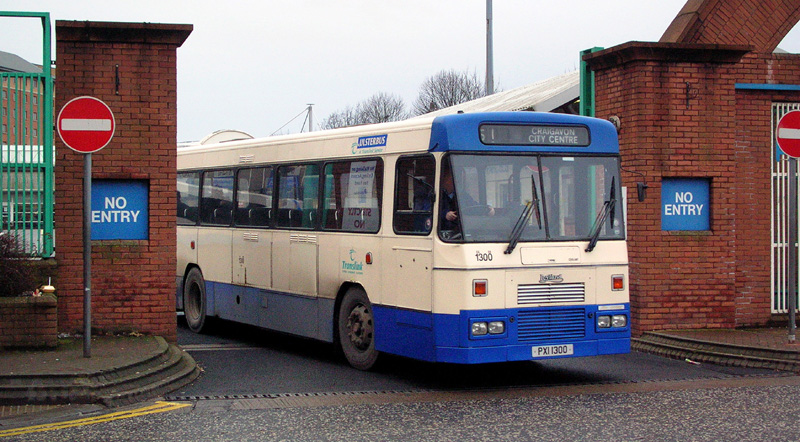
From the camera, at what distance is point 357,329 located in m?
11.8

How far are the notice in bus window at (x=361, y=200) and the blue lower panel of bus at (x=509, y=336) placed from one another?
1.15 metres

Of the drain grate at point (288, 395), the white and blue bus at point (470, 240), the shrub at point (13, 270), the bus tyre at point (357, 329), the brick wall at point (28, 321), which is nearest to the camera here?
the drain grate at point (288, 395)

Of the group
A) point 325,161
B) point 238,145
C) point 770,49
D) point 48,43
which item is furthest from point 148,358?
point 770,49

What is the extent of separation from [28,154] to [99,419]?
4.77 m

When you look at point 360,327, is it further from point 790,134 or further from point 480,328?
point 790,134

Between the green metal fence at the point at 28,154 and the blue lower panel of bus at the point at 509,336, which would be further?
the green metal fence at the point at 28,154

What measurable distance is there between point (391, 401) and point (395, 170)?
2.64 metres

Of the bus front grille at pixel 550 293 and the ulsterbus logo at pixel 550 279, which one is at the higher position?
the ulsterbus logo at pixel 550 279

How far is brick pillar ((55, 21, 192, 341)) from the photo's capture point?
12.6 metres

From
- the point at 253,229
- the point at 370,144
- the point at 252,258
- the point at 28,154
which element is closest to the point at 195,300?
the point at 252,258

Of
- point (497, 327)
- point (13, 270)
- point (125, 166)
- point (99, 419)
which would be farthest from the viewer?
point (125, 166)

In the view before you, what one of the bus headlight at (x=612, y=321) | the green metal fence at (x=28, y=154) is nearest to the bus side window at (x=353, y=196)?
the bus headlight at (x=612, y=321)

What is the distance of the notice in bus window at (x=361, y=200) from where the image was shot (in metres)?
11.6

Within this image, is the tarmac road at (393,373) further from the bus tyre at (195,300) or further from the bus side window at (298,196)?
the bus tyre at (195,300)
